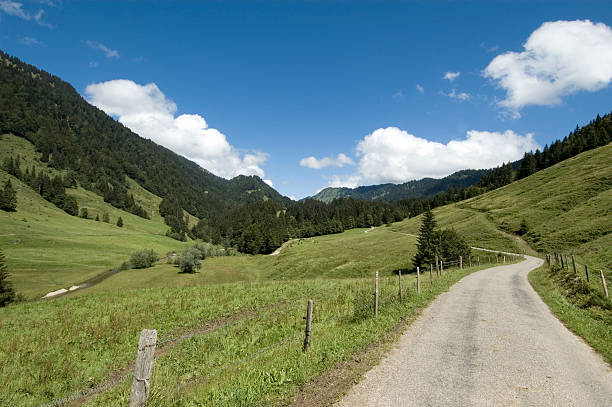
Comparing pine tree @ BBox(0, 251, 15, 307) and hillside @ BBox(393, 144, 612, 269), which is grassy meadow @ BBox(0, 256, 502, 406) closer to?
pine tree @ BBox(0, 251, 15, 307)

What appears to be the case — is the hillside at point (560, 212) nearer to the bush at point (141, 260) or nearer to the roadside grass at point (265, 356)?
the roadside grass at point (265, 356)

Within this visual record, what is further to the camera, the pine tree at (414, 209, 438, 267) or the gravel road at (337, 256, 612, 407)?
the pine tree at (414, 209, 438, 267)

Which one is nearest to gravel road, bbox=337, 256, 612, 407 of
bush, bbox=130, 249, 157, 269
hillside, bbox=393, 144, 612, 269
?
hillside, bbox=393, 144, 612, 269

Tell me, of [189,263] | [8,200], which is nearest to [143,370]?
[189,263]

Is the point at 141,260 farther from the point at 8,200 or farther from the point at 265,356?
the point at 8,200

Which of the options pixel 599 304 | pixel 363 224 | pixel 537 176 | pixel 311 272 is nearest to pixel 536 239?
pixel 311 272

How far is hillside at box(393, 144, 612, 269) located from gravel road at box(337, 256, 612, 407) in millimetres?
27150

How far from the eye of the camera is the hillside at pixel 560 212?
4891 centimetres

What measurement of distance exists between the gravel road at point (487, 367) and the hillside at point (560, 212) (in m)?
27.2

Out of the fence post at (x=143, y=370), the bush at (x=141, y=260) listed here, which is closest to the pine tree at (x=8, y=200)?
the bush at (x=141, y=260)

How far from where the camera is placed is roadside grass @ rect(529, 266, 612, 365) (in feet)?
35.7

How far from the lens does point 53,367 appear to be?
1094cm

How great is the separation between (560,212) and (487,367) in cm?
8322

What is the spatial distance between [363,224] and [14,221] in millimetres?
160243
